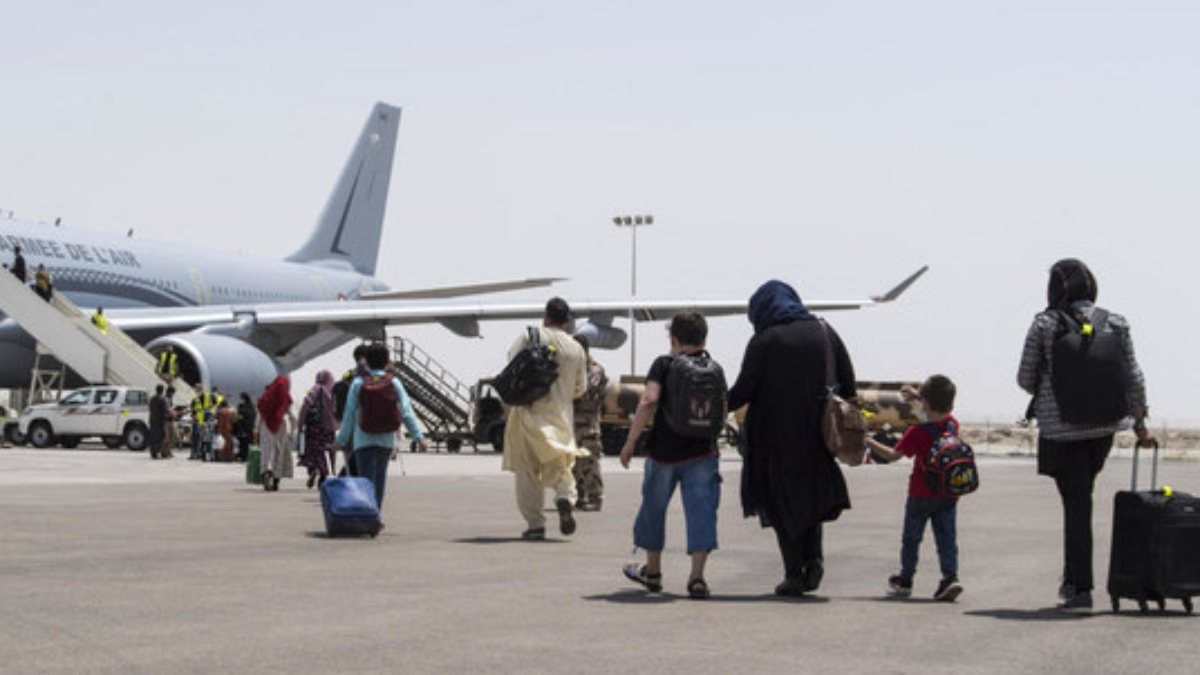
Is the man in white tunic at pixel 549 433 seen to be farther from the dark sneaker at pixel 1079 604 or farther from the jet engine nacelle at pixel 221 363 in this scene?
the jet engine nacelle at pixel 221 363

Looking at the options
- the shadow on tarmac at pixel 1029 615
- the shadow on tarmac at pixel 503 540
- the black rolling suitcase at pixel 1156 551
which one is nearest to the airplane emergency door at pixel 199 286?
the shadow on tarmac at pixel 503 540

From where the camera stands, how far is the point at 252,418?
3394cm

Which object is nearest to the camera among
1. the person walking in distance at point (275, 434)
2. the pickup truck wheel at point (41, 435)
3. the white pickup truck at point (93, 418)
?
the person walking in distance at point (275, 434)

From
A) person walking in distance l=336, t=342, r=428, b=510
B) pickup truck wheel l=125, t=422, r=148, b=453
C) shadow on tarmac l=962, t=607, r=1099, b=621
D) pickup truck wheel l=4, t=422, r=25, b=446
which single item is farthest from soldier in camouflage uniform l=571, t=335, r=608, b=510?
pickup truck wheel l=4, t=422, r=25, b=446

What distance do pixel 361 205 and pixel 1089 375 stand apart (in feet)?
169

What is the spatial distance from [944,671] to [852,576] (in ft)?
15.4

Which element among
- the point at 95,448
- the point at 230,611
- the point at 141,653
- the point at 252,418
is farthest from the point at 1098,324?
the point at 95,448

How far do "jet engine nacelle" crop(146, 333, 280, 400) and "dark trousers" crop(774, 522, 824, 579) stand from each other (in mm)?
26448

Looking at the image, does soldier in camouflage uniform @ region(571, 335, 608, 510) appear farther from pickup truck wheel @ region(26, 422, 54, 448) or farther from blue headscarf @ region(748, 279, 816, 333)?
pickup truck wheel @ region(26, 422, 54, 448)

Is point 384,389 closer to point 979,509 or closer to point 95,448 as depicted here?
point 979,509

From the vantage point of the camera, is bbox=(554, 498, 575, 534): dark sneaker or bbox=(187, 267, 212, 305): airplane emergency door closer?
bbox=(554, 498, 575, 534): dark sneaker

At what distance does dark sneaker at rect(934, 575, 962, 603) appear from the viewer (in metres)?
10.0

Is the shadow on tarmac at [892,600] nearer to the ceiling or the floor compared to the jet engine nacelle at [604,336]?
nearer to the floor

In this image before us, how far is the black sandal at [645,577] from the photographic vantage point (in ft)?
33.7
